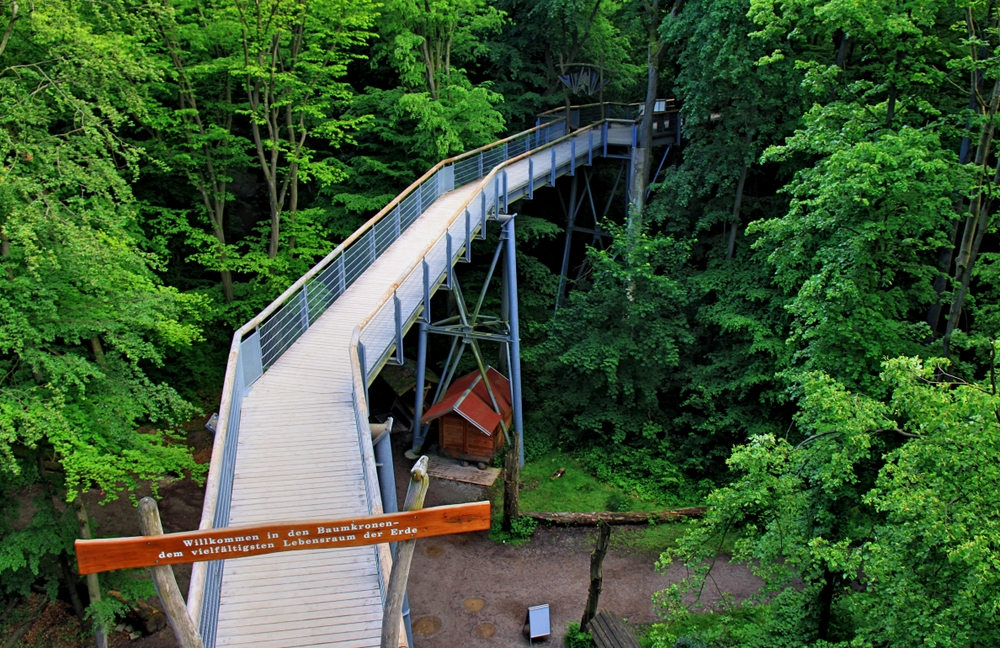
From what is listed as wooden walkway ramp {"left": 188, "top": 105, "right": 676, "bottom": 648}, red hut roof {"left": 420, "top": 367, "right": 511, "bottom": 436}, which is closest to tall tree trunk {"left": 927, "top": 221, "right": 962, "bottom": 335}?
wooden walkway ramp {"left": 188, "top": 105, "right": 676, "bottom": 648}

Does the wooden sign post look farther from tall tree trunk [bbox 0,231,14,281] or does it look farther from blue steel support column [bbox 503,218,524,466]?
blue steel support column [bbox 503,218,524,466]

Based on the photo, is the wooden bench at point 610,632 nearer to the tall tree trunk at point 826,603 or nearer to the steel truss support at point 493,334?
the tall tree trunk at point 826,603

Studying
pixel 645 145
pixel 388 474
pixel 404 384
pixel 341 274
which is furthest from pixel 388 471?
pixel 645 145

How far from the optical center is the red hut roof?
14.5m

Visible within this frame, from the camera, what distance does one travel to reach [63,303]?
9055 millimetres

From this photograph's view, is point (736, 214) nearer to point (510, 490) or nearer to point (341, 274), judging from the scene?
point (510, 490)

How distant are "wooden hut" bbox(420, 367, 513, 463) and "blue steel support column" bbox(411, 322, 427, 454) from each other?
0.23 metres

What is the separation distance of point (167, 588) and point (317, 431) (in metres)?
4.01

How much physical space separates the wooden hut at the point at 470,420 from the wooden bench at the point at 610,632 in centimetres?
546

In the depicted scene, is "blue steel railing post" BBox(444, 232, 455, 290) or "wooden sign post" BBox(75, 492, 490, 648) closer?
"wooden sign post" BBox(75, 492, 490, 648)

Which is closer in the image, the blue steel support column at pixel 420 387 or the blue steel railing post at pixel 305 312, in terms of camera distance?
the blue steel railing post at pixel 305 312

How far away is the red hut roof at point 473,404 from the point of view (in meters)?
14.5

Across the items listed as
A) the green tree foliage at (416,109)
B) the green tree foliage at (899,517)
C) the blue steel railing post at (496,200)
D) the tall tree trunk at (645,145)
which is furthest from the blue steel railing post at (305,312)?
the tall tree trunk at (645,145)

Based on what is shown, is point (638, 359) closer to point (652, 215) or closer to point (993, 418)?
point (652, 215)
